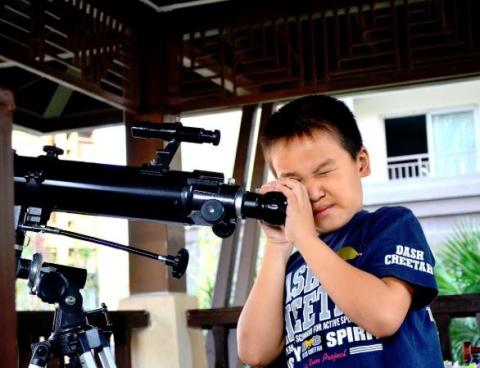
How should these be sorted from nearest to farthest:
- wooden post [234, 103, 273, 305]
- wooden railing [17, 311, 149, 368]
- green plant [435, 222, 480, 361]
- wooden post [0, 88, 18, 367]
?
wooden post [0, 88, 18, 367]
wooden railing [17, 311, 149, 368]
wooden post [234, 103, 273, 305]
green plant [435, 222, 480, 361]

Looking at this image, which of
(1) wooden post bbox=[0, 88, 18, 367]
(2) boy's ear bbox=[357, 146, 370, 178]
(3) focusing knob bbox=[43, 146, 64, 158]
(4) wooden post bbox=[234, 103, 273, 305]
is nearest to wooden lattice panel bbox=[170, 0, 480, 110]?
(4) wooden post bbox=[234, 103, 273, 305]

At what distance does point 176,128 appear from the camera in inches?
44.1

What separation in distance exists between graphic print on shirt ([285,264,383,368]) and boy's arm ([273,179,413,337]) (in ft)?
0.13

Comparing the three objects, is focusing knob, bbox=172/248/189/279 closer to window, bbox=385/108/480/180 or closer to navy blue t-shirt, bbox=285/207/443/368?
navy blue t-shirt, bbox=285/207/443/368

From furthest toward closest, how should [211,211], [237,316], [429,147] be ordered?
[429,147] → [237,316] → [211,211]

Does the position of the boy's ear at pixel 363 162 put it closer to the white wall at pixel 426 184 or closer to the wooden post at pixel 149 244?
the wooden post at pixel 149 244

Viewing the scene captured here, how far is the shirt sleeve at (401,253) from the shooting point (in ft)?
3.78

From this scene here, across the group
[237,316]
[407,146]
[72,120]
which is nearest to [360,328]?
[237,316]

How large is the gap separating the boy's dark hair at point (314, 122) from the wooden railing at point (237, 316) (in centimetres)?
A: 189

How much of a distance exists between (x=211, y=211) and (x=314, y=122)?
0.31 meters

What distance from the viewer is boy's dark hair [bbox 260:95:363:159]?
1.27 m

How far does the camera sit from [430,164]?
9195 mm

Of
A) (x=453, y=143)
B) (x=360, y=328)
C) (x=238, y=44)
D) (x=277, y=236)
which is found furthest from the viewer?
(x=453, y=143)

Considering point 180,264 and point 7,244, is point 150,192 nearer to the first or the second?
point 180,264
